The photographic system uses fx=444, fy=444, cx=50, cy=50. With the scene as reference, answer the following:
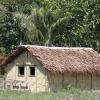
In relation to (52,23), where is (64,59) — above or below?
below

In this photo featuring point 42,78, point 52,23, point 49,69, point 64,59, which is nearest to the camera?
point 49,69

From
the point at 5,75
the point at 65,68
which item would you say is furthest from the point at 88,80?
the point at 5,75

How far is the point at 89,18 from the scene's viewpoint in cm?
4253

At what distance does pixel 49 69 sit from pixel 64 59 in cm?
247

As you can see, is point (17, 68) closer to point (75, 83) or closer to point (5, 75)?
point (5, 75)

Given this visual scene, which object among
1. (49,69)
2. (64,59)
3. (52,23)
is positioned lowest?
(49,69)

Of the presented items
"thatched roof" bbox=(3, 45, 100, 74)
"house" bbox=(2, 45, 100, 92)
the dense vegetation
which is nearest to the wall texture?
"house" bbox=(2, 45, 100, 92)

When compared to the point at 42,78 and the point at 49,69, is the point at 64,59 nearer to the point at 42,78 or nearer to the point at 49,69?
the point at 42,78

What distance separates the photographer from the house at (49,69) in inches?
1177

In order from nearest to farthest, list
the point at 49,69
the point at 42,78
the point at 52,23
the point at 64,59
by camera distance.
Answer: the point at 49,69
the point at 42,78
the point at 64,59
the point at 52,23

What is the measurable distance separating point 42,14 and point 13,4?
14.5 m

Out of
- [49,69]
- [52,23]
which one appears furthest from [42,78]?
[52,23]

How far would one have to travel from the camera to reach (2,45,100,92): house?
98.1ft

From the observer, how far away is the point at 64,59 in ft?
102
